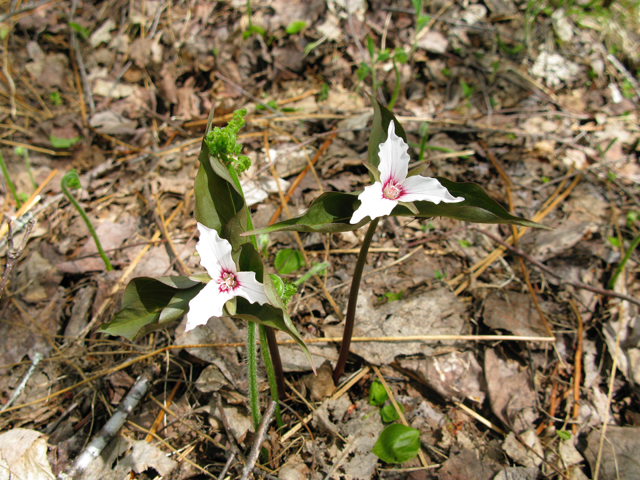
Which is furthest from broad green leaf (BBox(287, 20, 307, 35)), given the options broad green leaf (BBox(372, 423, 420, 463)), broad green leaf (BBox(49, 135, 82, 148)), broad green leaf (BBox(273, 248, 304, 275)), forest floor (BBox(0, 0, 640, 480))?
broad green leaf (BBox(372, 423, 420, 463))

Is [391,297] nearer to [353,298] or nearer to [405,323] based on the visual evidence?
[405,323]

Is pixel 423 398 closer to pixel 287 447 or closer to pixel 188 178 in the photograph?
pixel 287 447

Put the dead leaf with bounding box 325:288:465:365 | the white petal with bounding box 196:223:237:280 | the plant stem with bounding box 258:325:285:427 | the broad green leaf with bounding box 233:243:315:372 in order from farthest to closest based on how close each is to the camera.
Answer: the dead leaf with bounding box 325:288:465:365
the plant stem with bounding box 258:325:285:427
the white petal with bounding box 196:223:237:280
the broad green leaf with bounding box 233:243:315:372

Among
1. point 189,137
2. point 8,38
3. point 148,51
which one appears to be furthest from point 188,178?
point 8,38

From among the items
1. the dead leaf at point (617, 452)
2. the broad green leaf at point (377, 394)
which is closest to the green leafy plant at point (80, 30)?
the broad green leaf at point (377, 394)

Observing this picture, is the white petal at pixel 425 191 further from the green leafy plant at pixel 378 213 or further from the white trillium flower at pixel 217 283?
the white trillium flower at pixel 217 283

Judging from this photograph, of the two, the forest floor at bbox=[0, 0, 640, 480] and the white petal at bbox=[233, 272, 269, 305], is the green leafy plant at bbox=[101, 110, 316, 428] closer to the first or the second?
the white petal at bbox=[233, 272, 269, 305]
